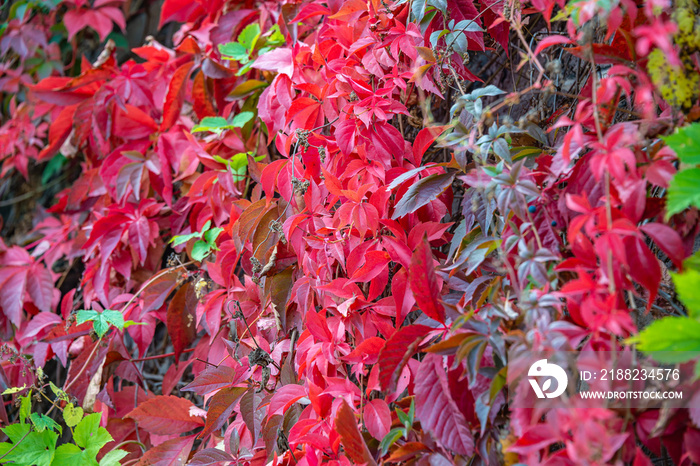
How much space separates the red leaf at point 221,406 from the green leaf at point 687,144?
778mm

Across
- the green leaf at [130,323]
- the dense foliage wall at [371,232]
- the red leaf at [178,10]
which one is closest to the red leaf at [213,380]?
the dense foliage wall at [371,232]

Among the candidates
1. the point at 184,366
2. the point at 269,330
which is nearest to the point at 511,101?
the point at 269,330

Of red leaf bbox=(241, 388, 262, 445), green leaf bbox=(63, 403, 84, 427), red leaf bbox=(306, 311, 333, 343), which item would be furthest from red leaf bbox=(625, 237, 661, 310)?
Result: green leaf bbox=(63, 403, 84, 427)

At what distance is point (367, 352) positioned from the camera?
77 centimetres

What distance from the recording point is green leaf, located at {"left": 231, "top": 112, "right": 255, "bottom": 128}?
1.17m

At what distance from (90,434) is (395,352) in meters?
0.73

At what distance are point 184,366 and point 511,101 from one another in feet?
3.28

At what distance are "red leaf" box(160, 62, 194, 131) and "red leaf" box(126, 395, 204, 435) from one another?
2.38ft

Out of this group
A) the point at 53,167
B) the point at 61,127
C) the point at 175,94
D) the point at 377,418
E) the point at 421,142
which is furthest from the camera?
the point at 53,167

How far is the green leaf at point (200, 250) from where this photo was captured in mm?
1139

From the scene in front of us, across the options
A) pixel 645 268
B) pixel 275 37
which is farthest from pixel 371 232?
pixel 275 37

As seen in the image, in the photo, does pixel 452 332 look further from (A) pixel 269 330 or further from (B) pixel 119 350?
(B) pixel 119 350

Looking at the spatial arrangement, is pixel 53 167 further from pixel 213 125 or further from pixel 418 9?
pixel 418 9

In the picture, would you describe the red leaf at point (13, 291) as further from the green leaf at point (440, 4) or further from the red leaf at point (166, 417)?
the green leaf at point (440, 4)
